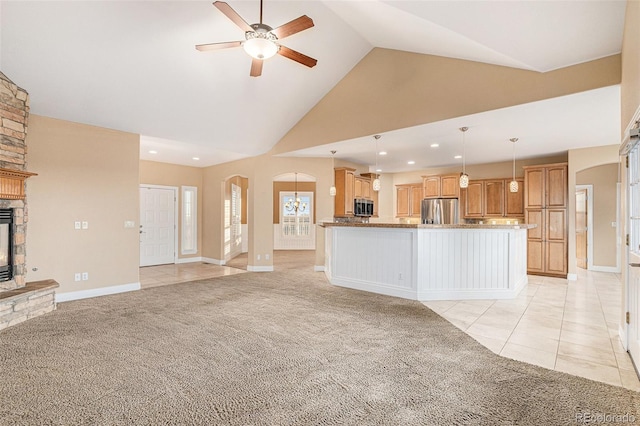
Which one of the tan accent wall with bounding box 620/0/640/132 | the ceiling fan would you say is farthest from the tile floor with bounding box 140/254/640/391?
the ceiling fan

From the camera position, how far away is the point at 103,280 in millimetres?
5070

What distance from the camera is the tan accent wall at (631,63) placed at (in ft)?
7.71

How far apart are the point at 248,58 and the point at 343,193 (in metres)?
3.96

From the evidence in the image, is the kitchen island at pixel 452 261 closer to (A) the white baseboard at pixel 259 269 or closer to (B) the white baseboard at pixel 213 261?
(A) the white baseboard at pixel 259 269

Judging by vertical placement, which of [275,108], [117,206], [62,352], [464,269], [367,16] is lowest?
[62,352]

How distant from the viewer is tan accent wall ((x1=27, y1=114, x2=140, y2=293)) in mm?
4457

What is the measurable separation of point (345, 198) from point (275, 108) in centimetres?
281

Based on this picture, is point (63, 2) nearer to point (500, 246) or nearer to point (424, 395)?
point (424, 395)

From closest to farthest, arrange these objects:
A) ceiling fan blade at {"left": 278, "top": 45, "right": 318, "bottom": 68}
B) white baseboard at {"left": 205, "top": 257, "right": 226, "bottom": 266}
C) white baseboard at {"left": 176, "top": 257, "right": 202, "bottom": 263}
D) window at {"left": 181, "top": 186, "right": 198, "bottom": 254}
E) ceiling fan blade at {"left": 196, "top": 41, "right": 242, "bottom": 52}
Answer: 1. ceiling fan blade at {"left": 196, "top": 41, "right": 242, "bottom": 52}
2. ceiling fan blade at {"left": 278, "top": 45, "right": 318, "bottom": 68}
3. white baseboard at {"left": 205, "top": 257, "right": 226, "bottom": 266}
4. white baseboard at {"left": 176, "top": 257, "right": 202, "bottom": 263}
5. window at {"left": 181, "top": 186, "right": 198, "bottom": 254}

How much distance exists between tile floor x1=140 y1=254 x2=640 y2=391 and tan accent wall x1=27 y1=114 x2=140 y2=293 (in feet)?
3.51

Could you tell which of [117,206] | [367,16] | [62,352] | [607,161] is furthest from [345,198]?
[62,352]

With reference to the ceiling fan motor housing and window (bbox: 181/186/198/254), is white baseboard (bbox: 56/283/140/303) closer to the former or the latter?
window (bbox: 181/186/198/254)

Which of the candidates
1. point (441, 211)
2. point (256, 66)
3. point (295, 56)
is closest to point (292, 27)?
point (295, 56)

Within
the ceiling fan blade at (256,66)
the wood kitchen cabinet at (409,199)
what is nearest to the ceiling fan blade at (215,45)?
the ceiling fan blade at (256,66)
